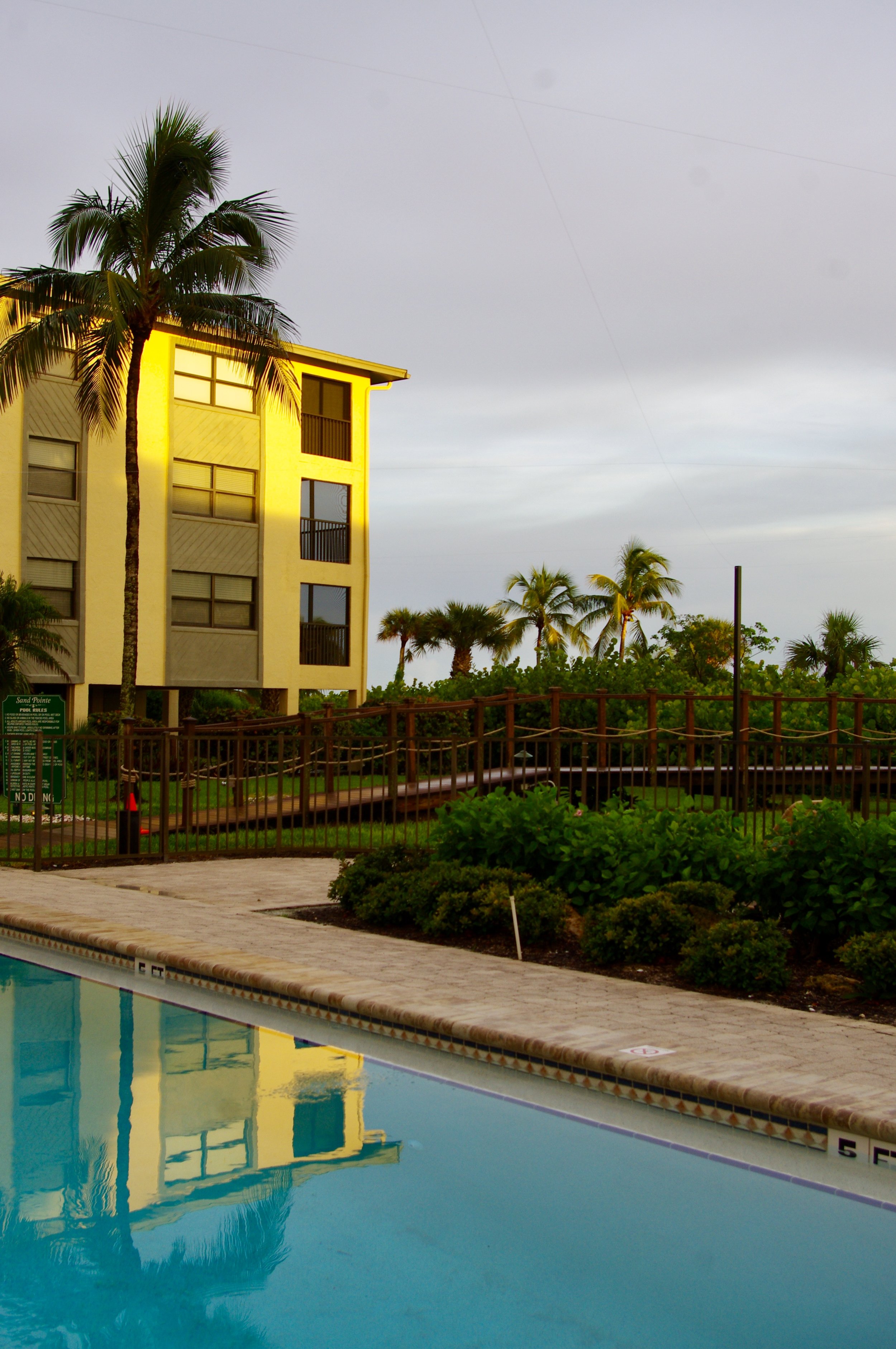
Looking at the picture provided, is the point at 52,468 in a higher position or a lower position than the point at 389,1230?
higher

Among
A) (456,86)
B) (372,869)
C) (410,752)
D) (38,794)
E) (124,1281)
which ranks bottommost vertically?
(124,1281)

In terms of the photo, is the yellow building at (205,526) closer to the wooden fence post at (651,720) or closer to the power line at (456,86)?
the power line at (456,86)

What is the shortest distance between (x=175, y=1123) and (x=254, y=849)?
9509mm

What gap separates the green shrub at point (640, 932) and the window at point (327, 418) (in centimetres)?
2880

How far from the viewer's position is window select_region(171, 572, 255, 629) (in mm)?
32688

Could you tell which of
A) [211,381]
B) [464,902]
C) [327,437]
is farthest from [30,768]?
[327,437]

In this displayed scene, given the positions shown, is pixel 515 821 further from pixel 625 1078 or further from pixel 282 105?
pixel 282 105

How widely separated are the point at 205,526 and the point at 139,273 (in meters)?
11.8

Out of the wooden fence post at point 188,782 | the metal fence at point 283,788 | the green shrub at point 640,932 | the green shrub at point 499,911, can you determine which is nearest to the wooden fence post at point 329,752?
the metal fence at point 283,788

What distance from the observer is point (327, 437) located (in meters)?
35.8

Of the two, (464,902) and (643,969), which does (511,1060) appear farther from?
(464,902)

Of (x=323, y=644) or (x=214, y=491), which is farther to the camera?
(x=323, y=644)

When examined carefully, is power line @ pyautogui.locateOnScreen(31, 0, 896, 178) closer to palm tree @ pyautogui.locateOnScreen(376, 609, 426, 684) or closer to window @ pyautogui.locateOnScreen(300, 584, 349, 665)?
window @ pyautogui.locateOnScreen(300, 584, 349, 665)

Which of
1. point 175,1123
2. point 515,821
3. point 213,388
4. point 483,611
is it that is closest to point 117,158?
point 213,388
